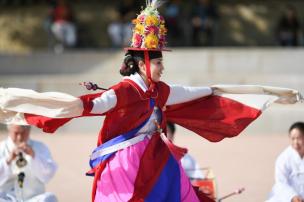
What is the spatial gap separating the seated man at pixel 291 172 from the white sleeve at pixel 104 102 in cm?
211

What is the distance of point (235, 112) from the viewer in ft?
21.0

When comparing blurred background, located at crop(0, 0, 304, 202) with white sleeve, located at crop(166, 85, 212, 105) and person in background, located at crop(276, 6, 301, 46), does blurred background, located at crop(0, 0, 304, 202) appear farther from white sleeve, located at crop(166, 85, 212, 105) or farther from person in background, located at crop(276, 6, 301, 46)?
white sleeve, located at crop(166, 85, 212, 105)

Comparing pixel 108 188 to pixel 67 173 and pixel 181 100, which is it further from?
pixel 67 173

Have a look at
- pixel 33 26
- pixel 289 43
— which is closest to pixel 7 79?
pixel 33 26

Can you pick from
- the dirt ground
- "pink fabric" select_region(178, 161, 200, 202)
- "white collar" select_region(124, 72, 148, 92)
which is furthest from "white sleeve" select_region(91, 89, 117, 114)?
the dirt ground

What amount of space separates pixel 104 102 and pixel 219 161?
17.1ft

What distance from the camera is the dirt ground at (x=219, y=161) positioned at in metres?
8.70

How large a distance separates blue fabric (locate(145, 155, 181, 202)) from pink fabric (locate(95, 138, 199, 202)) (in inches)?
2.2

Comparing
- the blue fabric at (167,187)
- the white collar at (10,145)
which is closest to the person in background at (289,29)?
the white collar at (10,145)

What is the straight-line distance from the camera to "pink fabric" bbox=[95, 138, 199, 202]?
18.4ft

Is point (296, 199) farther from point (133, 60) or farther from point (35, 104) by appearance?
point (35, 104)

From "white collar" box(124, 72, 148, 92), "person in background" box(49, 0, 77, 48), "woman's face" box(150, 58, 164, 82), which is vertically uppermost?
"woman's face" box(150, 58, 164, 82)

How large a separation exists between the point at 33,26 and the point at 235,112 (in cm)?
1319

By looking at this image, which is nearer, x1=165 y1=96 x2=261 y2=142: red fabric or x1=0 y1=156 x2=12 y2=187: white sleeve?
x1=165 y1=96 x2=261 y2=142: red fabric
